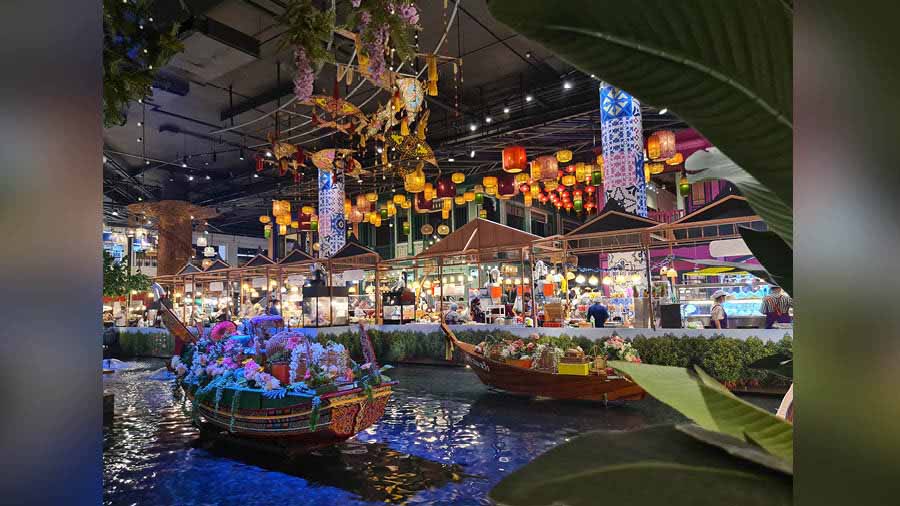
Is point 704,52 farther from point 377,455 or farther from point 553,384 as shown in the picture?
point 553,384

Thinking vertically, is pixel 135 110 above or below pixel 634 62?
above

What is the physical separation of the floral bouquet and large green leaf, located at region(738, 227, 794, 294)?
7249 millimetres

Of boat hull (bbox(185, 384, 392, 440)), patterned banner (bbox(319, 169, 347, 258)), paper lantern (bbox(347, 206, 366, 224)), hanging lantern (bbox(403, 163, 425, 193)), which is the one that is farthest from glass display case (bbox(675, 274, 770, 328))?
patterned banner (bbox(319, 169, 347, 258))

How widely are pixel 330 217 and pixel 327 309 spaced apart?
173 inches

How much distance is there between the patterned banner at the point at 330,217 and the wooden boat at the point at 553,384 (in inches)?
363

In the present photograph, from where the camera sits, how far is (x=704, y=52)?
Result: 39cm

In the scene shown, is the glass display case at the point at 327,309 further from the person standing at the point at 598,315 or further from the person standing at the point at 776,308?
the person standing at the point at 776,308

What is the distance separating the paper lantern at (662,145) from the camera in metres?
10.1

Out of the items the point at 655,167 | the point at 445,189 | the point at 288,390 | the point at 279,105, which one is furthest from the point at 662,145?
the point at 279,105

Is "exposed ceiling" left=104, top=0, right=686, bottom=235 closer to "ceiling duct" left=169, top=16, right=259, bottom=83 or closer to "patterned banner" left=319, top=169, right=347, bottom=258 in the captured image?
"ceiling duct" left=169, top=16, right=259, bottom=83
